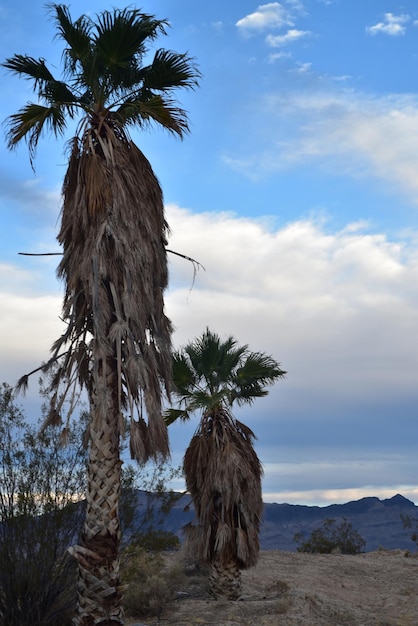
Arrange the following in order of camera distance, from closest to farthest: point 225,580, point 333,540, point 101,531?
point 101,531
point 225,580
point 333,540

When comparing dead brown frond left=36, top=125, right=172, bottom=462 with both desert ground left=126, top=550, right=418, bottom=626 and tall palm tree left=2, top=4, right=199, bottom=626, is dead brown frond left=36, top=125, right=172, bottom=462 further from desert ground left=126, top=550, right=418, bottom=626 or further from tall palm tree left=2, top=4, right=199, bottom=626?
desert ground left=126, top=550, right=418, bottom=626

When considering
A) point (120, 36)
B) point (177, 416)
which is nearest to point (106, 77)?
point (120, 36)

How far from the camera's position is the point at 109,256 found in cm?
1647

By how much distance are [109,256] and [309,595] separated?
1352 cm

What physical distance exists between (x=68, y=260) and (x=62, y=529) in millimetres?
6330

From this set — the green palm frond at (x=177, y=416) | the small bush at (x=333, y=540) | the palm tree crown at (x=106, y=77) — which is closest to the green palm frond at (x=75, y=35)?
the palm tree crown at (x=106, y=77)

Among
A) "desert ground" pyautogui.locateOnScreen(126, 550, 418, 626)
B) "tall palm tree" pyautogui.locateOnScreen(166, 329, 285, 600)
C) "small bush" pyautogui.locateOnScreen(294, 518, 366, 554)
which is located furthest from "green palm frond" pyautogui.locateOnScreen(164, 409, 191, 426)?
"small bush" pyautogui.locateOnScreen(294, 518, 366, 554)

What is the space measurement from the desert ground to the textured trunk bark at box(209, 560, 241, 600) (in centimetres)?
33

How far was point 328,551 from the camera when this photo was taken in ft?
135

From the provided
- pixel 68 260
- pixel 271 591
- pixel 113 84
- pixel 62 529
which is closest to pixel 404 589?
pixel 271 591

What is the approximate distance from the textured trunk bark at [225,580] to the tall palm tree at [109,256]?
318 inches

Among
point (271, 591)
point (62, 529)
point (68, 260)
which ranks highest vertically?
point (68, 260)

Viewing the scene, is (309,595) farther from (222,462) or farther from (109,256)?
(109,256)

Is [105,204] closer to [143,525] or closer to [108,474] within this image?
[108,474]
